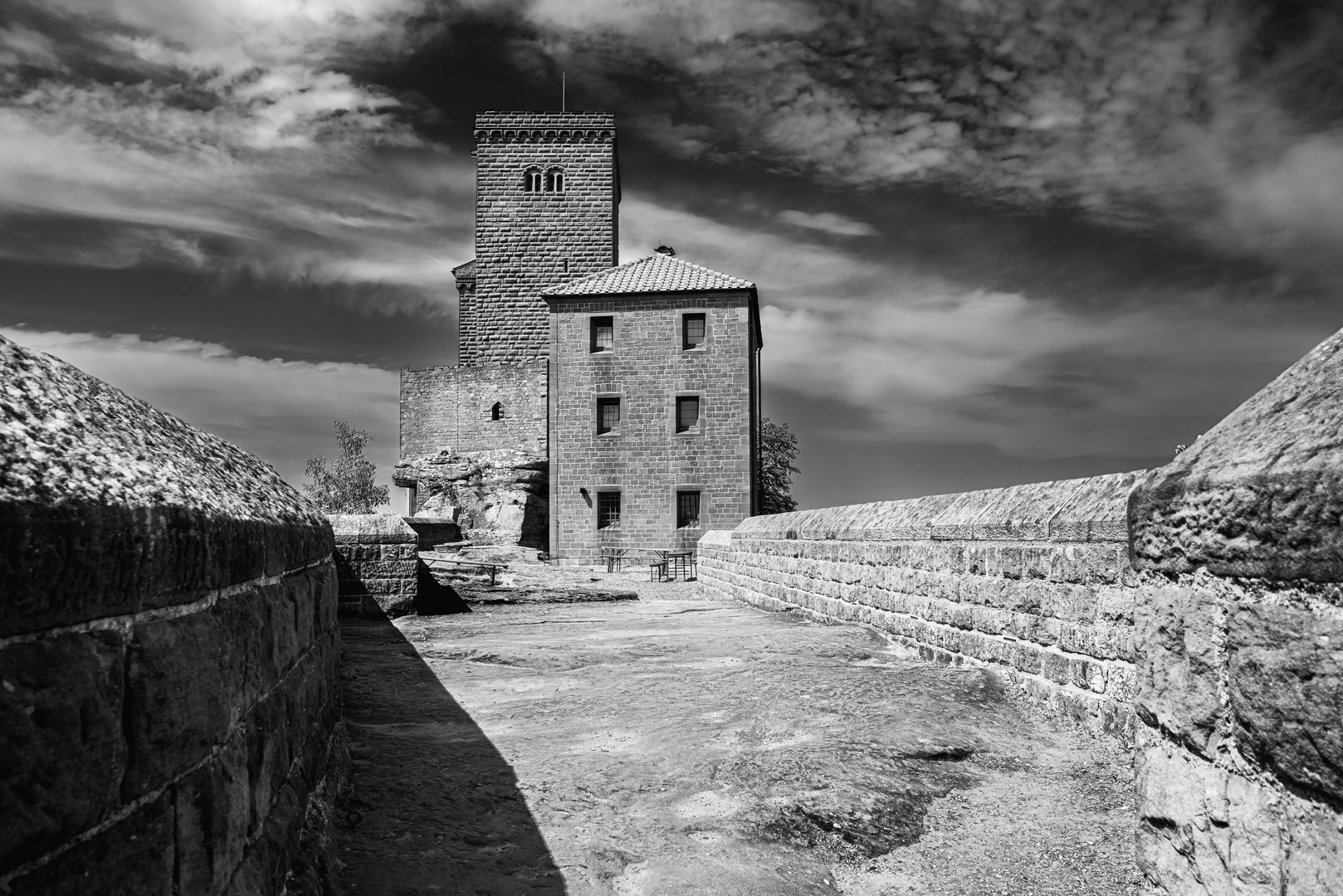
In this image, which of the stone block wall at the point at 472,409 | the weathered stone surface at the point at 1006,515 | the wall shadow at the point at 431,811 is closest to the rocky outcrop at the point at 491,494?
the stone block wall at the point at 472,409

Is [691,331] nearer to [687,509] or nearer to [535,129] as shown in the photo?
[687,509]

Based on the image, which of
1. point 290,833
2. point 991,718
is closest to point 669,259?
point 991,718

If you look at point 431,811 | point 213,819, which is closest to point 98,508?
point 213,819

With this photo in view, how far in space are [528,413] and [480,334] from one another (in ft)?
12.8

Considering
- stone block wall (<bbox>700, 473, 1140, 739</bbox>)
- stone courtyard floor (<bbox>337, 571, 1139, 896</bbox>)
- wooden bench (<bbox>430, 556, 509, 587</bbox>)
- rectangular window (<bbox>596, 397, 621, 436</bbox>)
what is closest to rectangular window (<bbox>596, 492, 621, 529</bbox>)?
rectangular window (<bbox>596, 397, 621, 436</bbox>)

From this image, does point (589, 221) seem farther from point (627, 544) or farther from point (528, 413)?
Answer: point (627, 544)

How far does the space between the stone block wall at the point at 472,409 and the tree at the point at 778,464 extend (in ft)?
37.8

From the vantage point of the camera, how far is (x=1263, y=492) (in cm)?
163

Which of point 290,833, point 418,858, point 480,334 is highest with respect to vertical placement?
point 480,334

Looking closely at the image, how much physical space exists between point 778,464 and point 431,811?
132 feet

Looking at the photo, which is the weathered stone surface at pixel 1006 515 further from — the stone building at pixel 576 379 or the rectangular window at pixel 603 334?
the rectangular window at pixel 603 334

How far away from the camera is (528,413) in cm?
3444

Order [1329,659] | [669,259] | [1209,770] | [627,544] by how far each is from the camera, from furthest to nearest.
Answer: [669,259] → [627,544] → [1209,770] → [1329,659]

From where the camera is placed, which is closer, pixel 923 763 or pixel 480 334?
pixel 923 763
